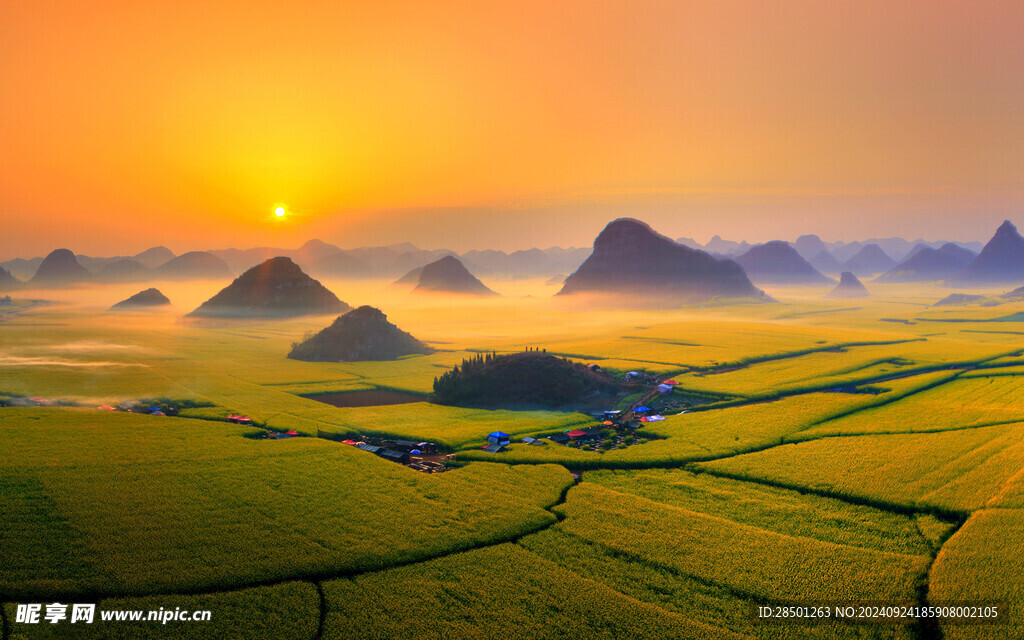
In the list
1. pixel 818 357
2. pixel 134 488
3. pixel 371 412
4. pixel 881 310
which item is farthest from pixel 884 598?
pixel 881 310

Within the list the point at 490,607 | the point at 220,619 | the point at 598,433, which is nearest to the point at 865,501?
the point at 598,433

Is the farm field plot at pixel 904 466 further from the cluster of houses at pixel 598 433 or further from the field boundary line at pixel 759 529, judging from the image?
the cluster of houses at pixel 598 433

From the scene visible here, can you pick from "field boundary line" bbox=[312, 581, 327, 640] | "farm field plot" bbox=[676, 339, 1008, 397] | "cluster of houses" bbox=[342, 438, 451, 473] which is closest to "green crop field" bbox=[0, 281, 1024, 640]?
"field boundary line" bbox=[312, 581, 327, 640]

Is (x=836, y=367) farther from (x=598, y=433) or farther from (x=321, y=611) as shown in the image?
(x=321, y=611)

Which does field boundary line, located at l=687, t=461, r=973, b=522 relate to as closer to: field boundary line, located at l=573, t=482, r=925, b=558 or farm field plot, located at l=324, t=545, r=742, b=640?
field boundary line, located at l=573, t=482, r=925, b=558

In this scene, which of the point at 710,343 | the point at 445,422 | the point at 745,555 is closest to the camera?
the point at 745,555

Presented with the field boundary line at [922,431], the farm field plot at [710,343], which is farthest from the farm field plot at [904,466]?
the farm field plot at [710,343]
